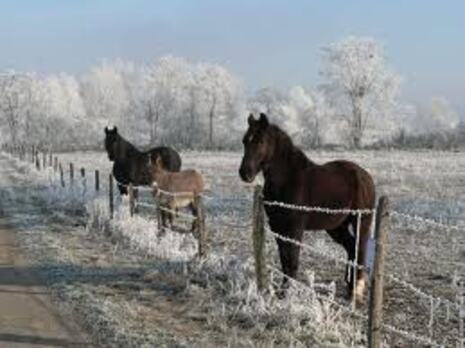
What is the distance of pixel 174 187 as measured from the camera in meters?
19.2

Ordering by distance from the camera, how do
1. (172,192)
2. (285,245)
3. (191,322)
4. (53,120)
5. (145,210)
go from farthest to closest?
(53,120), (145,210), (172,192), (285,245), (191,322)

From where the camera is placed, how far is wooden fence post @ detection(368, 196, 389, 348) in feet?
24.6

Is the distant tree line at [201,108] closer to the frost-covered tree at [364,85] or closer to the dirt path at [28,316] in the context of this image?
the frost-covered tree at [364,85]

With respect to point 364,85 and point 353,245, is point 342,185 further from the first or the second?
point 364,85

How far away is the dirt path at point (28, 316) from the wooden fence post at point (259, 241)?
2.42 m

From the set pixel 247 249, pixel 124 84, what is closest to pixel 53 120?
pixel 124 84

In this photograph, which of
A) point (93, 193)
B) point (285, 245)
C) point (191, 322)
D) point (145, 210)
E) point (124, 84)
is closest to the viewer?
point (191, 322)

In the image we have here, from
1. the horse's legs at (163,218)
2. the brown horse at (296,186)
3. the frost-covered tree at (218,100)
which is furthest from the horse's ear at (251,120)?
the frost-covered tree at (218,100)

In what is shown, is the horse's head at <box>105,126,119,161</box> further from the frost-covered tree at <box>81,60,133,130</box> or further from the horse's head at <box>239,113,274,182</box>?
the frost-covered tree at <box>81,60,133,130</box>

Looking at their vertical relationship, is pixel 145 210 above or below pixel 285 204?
below

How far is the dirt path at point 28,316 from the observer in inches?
333

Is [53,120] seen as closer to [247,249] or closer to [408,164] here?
[408,164]

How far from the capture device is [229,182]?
32844 mm

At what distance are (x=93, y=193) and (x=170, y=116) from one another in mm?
101192
